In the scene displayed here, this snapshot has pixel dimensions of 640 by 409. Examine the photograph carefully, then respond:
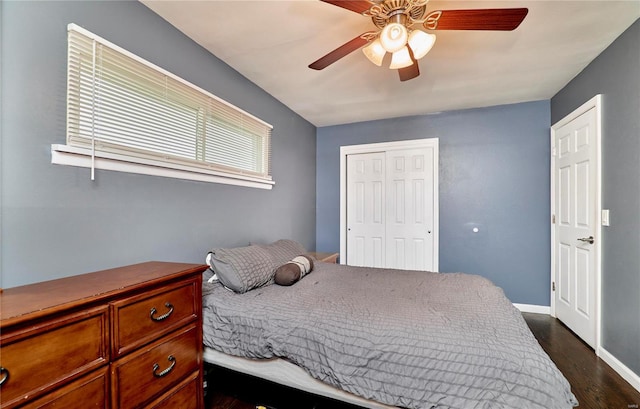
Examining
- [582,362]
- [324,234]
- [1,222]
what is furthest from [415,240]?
[1,222]

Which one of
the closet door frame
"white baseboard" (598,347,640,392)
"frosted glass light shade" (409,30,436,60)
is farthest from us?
the closet door frame

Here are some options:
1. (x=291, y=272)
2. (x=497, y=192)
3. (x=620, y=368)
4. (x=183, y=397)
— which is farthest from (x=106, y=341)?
(x=497, y=192)

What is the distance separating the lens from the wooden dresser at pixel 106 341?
0.80m

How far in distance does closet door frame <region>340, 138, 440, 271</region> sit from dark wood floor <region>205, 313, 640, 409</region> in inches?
63.0

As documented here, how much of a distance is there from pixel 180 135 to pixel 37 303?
4.57ft

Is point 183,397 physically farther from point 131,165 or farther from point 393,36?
point 393,36

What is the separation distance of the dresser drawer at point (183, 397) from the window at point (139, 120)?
47.6 inches

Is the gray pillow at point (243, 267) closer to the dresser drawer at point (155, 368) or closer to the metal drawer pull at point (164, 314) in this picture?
the dresser drawer at point (155, 368)

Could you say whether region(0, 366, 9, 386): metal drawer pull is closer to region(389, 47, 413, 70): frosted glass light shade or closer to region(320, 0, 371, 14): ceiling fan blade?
region(320, 0, 371, 14): ceiling fan blade

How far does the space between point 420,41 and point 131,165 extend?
6.21ft

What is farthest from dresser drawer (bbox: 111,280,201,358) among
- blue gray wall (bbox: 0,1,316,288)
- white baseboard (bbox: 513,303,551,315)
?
white baseboard (bbox: 513,303,551,315)

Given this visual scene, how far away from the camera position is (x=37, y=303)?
886 millimetres

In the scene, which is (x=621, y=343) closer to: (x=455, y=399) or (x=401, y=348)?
(x=455, y=399)

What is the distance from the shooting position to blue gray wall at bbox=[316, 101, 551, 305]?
325 centimetres
